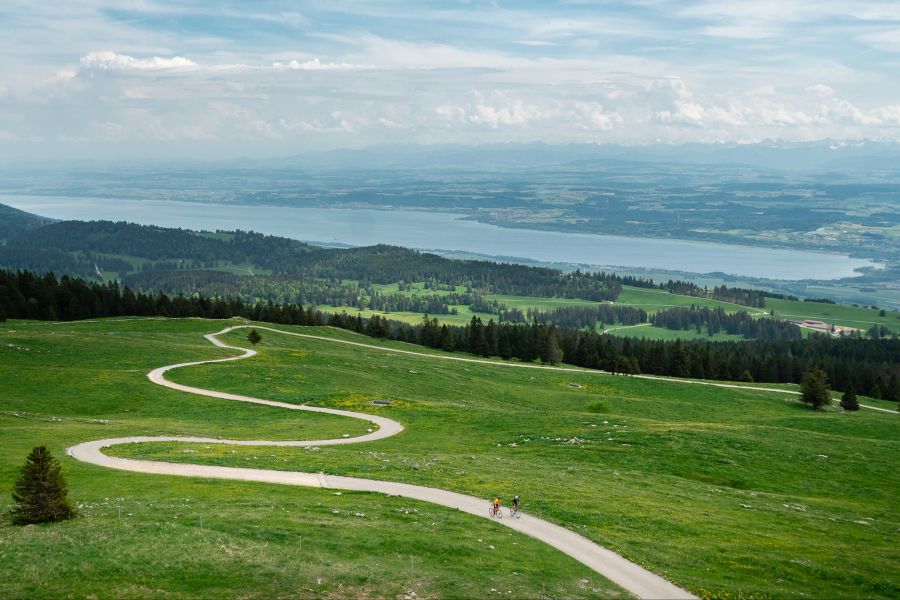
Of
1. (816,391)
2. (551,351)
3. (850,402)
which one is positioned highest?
(816,391)

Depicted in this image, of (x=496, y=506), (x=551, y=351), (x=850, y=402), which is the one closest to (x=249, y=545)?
(x=496, y=506)

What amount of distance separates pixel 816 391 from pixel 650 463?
139 feet

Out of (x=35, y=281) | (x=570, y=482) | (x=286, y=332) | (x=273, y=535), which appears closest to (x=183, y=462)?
(x=273, y=535)

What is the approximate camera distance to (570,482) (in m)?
37.7

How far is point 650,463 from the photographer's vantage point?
44.3 m

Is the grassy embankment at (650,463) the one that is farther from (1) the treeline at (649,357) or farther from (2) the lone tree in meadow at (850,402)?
(1) the treeline at (649,357)

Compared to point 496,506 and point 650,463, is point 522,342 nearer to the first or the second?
point 650,463

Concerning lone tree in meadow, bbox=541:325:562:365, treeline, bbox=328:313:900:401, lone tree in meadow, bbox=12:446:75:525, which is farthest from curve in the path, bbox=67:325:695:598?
treeline, bbox=328:313:900:401

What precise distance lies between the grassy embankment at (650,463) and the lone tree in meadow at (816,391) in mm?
1351

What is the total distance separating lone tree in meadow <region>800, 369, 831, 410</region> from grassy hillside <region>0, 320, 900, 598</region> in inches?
60.4

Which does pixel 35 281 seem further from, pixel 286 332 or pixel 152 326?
pixel 286 332

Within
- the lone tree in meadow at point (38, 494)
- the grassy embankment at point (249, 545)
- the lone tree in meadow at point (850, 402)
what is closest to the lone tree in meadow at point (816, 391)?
the lone tree in meadow at point (850, 402)

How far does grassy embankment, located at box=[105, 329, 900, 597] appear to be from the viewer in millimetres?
27453

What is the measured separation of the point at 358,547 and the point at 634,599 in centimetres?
921
